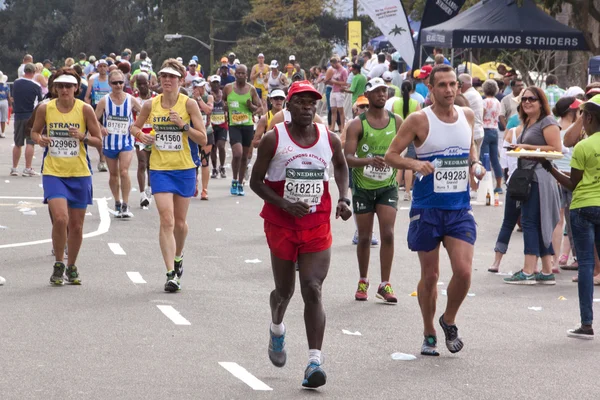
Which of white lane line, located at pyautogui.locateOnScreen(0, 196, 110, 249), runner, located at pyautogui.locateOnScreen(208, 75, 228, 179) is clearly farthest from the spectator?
white lane line, located at pyautogui.locateOnScreen(0, 196, 110, 249)

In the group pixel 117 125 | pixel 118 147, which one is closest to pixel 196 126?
pixel 118 147

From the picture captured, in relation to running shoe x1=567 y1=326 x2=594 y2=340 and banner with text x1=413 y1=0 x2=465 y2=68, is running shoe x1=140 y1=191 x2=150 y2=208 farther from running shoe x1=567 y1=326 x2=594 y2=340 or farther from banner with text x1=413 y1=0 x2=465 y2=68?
running shoe x1=567 y1=326 x2=594 y2=340

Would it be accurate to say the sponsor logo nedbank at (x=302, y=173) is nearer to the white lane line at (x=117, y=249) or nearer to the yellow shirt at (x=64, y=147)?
the yellow shirt at (x=64, y=147)

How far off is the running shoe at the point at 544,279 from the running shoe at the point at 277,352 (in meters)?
5.26

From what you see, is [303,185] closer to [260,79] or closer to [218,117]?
[218,117]

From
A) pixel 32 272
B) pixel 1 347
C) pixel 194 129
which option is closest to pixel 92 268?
pixel 32 272

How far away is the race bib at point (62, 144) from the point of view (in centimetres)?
1132

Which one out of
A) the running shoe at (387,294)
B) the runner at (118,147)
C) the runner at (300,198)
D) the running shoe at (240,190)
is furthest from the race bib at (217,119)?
the runner at (300,198)

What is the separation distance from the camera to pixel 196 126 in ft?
37.1

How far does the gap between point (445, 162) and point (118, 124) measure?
9.34 metres

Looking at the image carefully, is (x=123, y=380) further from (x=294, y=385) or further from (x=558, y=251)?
(x=558, y=251)

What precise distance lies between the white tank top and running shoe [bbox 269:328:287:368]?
1.52 meters

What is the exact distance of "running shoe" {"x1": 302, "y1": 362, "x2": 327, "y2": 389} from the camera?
7152mm

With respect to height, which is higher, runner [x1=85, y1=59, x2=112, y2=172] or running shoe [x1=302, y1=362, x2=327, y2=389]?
runner [x1=85, y1=59, x2=112, y2=172]
